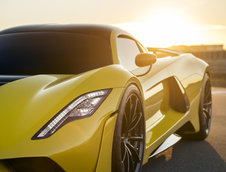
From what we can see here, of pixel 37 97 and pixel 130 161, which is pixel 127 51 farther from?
pixel 37 97

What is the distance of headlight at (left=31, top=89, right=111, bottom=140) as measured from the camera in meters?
2.16

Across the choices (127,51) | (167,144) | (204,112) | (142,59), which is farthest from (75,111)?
(204,112)

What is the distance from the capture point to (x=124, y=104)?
8.87 feet

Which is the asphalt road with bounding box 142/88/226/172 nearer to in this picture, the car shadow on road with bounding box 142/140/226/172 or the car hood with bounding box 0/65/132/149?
the car shadow on road with bounding box 142/140/226/172

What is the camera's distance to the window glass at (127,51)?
3693 mm

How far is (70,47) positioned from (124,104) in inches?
42.8

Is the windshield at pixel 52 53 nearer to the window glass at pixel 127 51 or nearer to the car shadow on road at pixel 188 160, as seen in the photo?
the window glass at pixel 127 51

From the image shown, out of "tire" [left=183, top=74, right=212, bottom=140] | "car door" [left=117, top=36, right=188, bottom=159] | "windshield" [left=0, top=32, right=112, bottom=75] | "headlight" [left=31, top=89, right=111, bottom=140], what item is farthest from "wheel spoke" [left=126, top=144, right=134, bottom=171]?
"tire" [left=183, top=74, right=212, bottom=140]

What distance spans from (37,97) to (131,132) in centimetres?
102

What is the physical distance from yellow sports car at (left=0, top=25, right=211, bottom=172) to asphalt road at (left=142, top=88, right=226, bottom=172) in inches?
7.1

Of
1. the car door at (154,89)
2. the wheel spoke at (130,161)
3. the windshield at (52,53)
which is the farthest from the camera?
the car door at (154,89)

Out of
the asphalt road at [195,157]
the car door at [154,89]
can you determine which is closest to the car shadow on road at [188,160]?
the asphalt road at [195,157]

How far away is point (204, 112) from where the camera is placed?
5.29 metres

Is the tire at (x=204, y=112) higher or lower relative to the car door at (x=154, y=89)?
lower
